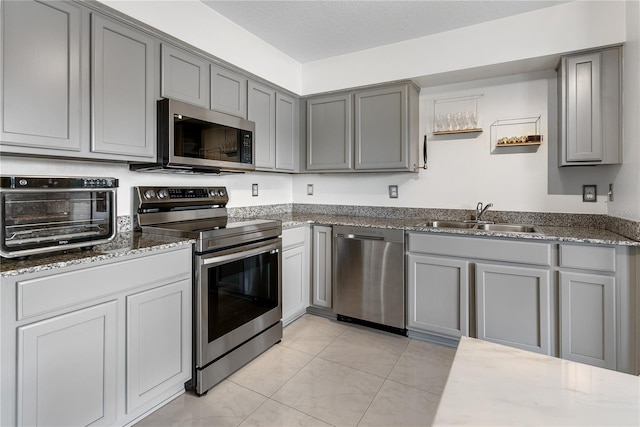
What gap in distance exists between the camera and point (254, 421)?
1.69m

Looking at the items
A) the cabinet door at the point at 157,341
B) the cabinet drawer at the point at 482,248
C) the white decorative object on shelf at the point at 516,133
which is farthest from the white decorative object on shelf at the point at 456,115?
the cabinet door at the point at 157,341

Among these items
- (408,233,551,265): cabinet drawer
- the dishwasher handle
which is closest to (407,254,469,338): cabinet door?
(408,233,551,265): cabinet drawer

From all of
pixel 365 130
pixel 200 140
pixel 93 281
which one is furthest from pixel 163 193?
pixel 365 130

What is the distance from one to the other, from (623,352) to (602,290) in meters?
0.38

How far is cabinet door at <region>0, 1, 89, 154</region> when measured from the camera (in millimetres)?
1415

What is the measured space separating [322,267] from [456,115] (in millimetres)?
1782

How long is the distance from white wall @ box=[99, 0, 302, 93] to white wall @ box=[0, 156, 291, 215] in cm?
89

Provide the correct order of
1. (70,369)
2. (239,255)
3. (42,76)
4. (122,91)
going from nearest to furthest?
(70,369) < (42,76) < (122,91) < (239,255)

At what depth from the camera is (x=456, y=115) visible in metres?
2.89

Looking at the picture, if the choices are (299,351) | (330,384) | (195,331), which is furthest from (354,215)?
(195,331)

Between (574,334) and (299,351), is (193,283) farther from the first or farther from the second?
(574,334)

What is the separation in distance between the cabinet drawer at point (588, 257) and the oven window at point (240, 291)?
6.26 ft

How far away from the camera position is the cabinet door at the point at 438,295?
2400 millimetres

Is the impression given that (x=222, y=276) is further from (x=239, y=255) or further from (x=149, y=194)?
(x=149, y=194)
